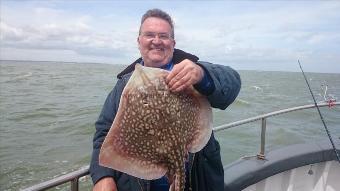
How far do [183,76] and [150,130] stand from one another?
0.37 metres

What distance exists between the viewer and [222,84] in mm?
2223

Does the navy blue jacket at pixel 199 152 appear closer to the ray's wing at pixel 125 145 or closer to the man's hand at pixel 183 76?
the man's hand at pixel 183 76

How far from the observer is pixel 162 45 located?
2508 millimetres

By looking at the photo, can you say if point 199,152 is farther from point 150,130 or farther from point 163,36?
point 163,36

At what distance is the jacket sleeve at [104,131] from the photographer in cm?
240

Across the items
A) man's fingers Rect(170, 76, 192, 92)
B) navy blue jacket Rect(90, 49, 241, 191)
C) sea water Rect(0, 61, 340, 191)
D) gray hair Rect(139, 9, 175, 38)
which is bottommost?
sea water Rect(0, 61, 340, 191)

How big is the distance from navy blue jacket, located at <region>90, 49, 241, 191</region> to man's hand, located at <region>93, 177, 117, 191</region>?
1.1 inches

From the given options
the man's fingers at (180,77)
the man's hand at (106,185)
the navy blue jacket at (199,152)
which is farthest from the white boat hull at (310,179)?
the man's fingers at (180,77)

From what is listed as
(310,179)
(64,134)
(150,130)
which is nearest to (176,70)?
(150,130)

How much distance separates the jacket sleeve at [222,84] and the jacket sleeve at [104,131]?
69 centimetres

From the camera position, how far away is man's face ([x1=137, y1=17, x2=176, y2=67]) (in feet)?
8.23

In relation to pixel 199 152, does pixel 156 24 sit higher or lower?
higher

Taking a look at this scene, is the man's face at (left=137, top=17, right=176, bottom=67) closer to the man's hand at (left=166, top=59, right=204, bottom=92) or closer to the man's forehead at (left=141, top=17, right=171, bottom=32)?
the man's forehead at (left=141, top=17, right=171, bottom=32)

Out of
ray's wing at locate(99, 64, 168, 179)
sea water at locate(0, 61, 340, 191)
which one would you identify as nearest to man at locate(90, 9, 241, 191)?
ray's wing at locate(99, 64, 168, 179)
